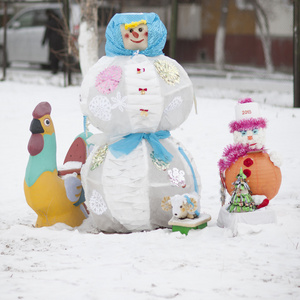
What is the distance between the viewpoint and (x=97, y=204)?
5.39 meters

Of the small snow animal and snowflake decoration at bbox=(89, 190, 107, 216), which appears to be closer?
the small snow animal

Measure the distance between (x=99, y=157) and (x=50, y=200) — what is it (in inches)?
24.3

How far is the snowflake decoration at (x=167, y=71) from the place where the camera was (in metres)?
5.32

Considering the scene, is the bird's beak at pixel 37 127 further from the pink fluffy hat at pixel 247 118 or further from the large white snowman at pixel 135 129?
the pink fluffy hat at pixel 247 118

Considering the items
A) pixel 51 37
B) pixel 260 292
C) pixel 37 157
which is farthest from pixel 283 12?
pixel 260 292

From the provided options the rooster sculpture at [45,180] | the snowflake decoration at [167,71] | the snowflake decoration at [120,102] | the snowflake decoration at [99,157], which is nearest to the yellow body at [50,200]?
the rooster sculpture at [45,180]

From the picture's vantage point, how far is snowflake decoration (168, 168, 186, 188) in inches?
208

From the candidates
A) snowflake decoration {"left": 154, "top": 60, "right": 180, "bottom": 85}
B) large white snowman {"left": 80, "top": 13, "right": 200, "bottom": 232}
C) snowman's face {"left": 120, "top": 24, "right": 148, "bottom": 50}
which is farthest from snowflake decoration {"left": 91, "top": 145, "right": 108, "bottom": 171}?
snowman's face {"left": 120, "top": 24, "right": 148, "bottom": 50}

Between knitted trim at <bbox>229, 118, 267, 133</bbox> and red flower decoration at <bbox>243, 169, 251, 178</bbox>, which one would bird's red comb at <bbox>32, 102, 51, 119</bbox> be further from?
red flower decoration at <bbox>243, 169, 251, 178</bbox>

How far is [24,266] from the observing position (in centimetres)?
445

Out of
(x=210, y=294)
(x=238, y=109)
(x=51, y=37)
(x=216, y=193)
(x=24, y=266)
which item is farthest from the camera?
(x=51, y=37)

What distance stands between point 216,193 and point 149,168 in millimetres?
1840

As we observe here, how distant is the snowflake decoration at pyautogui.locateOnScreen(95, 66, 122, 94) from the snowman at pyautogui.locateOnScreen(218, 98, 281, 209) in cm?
105

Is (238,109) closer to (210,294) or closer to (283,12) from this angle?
(210,294)
